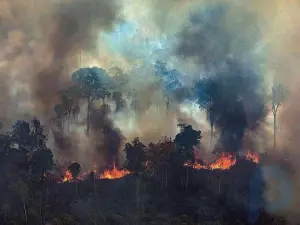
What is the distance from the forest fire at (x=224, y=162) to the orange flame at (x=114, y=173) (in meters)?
11.0

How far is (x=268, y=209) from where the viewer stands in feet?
213

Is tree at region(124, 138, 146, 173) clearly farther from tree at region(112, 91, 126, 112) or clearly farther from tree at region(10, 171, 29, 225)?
tree at region(112, 91, 126, 112)

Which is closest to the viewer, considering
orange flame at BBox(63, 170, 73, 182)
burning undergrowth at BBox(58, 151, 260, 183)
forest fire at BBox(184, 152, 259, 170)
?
orange flame at BBox(63, 170, 73, 182)

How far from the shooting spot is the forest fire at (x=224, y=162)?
3108 inches

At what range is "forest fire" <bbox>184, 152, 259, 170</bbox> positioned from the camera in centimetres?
7894

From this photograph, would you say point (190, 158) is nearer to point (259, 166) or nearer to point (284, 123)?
point (259, 166)

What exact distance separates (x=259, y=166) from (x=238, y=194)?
924 centimetres

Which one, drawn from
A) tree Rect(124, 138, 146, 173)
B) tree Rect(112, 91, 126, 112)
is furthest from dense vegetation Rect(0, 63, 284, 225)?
tree Rect(112, 91, 126, 112)

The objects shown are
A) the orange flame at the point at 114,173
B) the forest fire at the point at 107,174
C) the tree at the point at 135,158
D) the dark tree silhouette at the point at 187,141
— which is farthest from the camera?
the orange flame at the point at 114,173

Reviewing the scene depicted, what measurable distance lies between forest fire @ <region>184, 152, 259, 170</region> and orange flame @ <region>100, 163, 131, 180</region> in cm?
1097

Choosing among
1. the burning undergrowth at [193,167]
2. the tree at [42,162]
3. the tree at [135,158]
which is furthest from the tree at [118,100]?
the tree at [42,162]

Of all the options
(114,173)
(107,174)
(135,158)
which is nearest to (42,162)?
(135,158)

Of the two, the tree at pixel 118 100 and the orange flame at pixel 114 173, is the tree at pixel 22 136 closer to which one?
the orange flame at pixel 114 173

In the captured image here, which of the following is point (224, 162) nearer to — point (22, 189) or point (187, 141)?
point (187, 141)
